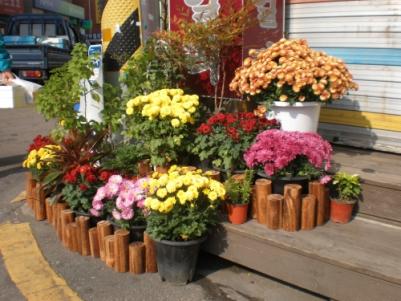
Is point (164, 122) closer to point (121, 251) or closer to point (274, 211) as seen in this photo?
point (121, 251)

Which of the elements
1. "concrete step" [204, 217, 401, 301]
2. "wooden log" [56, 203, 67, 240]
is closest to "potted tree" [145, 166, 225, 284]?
"concrete step" [204, 217, 401, 301]

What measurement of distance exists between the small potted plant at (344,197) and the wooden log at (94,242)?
1802mm

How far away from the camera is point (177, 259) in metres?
3.37

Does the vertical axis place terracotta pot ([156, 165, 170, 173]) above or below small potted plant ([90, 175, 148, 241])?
above

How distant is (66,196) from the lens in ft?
13.7

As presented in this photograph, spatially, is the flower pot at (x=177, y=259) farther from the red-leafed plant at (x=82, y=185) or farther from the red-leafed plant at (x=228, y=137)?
the red-leafed plant at (x=82, y=185)

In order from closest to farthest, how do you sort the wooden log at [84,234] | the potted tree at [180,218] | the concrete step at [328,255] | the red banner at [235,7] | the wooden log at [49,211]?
the concrete step at [328,255], the potted tree at [180,218], the wooden log at [84,234], the wooden log at [49,211], the red banner at [235,7]

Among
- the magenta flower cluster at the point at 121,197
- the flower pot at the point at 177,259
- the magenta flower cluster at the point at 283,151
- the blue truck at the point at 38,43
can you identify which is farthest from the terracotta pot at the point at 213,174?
the blue truck at the point at 38,43

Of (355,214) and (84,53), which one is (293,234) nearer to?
(355,214)

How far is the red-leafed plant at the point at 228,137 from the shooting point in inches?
152

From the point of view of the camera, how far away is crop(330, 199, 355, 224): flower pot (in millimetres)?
3521

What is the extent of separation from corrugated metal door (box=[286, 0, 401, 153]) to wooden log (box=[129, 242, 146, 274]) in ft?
7.98

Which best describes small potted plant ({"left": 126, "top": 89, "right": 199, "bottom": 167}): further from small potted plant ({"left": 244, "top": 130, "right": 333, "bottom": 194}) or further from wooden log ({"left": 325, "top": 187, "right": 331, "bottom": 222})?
wooden log ({"left": 325, "top": 187, "right": 331, "bottom": 222})

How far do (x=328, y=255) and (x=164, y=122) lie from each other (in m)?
1.73
